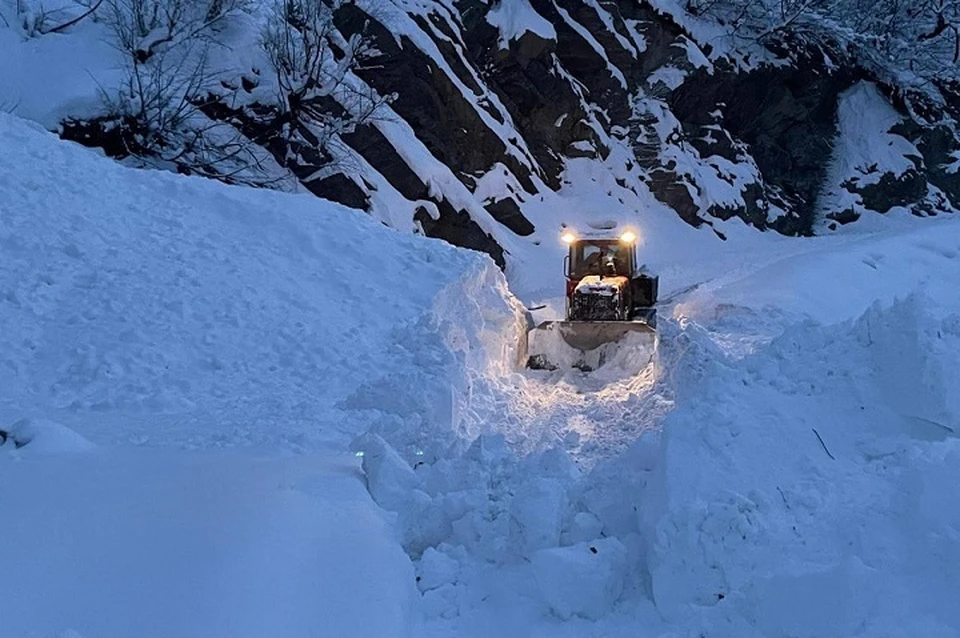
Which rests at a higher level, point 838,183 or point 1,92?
point 1,92

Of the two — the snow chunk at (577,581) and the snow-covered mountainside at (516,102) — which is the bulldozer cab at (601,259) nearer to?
the snow-covered mountainside at (516,102)

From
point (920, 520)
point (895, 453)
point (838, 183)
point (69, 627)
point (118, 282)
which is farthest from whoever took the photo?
point (838, 183)

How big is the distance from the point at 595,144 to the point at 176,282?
19.6 metres

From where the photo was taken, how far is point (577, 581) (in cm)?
325

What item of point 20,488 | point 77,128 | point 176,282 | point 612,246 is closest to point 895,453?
point 20,488

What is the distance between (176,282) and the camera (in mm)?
7297

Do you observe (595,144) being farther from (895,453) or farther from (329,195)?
(895,453)

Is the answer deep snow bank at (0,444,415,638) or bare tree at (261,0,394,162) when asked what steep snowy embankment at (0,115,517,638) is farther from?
bare tree at (261,0,394,162)

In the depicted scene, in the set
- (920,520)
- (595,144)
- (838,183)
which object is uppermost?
(920,520)

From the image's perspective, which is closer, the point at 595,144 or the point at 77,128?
the point at 77,128

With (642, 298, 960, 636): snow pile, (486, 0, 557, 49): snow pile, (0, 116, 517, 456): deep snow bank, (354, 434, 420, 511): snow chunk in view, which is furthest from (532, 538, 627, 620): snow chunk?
(486, 0, 557, 49): snow pile

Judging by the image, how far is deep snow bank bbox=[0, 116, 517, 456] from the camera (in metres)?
5.40

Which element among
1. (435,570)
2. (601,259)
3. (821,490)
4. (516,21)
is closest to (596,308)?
(601,259)

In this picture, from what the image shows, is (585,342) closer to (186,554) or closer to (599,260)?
(599,260)
